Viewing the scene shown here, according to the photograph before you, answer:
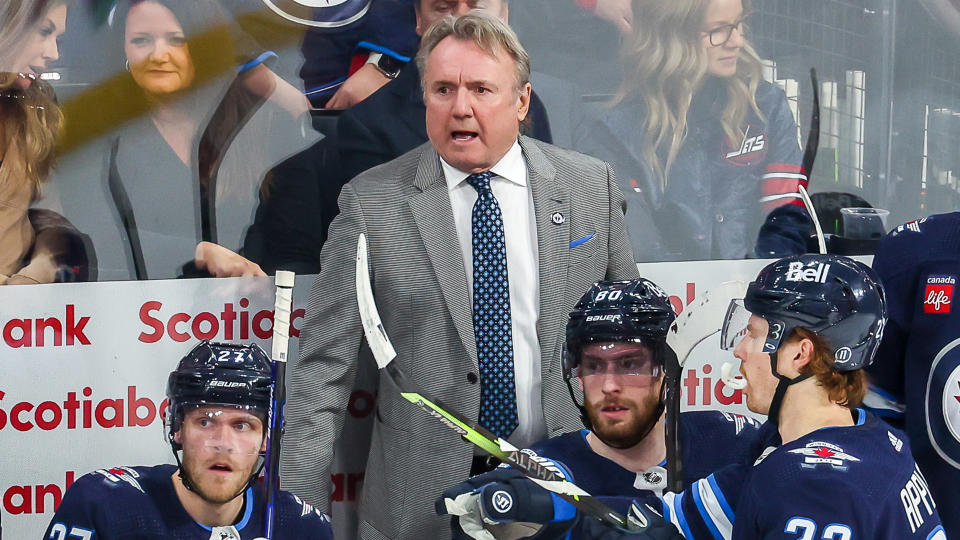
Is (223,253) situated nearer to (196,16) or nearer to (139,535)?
(196,16)

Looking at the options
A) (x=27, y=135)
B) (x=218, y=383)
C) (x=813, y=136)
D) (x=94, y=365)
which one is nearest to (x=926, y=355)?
(x=813, y=136)

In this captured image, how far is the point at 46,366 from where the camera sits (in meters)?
3.84

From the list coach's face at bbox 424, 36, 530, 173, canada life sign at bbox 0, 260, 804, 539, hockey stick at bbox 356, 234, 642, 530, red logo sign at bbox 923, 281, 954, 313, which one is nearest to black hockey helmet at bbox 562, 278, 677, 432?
Result: hockey stick at bbox 356, 234, 642, 530

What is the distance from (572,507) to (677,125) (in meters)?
1.83

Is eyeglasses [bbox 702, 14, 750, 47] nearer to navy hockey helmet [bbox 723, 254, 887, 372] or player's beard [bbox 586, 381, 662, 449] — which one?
player's beard [bbox 586, 381, 662, 449]

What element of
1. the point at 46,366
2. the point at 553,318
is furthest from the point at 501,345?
the point at 46,366

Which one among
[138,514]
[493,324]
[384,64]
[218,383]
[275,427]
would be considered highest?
[384,64]

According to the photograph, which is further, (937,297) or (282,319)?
(937,297)

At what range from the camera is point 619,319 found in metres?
3.05

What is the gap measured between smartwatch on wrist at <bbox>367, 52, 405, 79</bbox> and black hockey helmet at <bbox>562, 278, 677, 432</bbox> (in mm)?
1282

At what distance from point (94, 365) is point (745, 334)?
2.13m

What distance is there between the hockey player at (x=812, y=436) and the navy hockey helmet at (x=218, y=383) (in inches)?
36.0

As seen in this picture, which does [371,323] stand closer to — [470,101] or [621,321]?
[621,321]

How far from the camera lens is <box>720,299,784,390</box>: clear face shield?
103 inches
